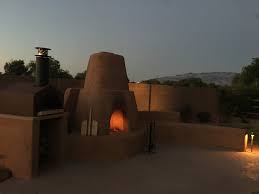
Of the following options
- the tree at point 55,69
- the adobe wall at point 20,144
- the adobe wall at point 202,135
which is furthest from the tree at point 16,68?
the adobe wall at point 20,144

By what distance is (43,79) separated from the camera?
12.6 meters

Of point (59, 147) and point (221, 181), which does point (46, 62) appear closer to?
point (59, 147)

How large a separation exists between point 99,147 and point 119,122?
10.9 feet

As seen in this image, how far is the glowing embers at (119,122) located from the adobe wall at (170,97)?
12.4 metres

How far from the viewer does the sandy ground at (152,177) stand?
1028cm

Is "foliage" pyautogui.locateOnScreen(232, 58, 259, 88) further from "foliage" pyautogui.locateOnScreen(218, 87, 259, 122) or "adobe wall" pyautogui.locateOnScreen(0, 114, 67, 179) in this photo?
"adobe wall" pyautogui.locateOnScreen(0, 114, 67, 179)

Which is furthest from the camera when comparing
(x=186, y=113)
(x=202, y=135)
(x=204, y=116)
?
(x=204, y=116)

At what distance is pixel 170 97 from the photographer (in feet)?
98.6

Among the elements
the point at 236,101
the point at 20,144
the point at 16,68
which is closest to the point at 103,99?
the point at 20,144

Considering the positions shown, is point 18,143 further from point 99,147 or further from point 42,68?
point 99,147

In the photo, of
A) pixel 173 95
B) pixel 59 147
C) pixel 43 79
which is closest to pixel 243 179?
pixel 59 147

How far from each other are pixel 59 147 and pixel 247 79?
50.9 meters

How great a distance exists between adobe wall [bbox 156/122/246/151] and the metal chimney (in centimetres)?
844

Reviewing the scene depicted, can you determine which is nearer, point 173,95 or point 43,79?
point 43,79
